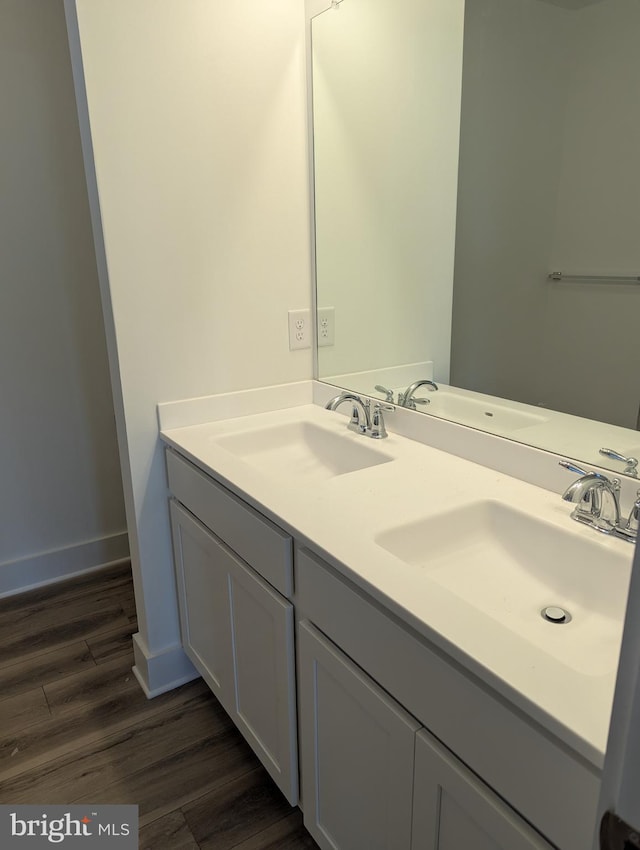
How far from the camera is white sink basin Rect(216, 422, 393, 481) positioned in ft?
5.53

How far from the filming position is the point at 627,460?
118 cm

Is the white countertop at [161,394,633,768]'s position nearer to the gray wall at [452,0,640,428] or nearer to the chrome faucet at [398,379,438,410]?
the chrome faucet at [398,379,438,410]

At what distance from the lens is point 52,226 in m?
2.30

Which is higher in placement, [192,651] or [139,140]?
[139,140]

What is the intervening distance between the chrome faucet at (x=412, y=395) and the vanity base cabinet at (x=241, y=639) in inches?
26.1

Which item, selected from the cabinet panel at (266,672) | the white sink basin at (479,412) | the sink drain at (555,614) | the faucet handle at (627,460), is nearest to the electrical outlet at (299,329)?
the white sink basin at (479,412)

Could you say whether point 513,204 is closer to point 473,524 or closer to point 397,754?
point 473,524

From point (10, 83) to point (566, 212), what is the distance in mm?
2004

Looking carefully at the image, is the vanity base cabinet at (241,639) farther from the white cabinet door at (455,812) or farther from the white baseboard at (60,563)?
the white baseboard at (60,563)

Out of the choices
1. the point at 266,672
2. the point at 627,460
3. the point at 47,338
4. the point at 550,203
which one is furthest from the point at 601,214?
the point at 47,338

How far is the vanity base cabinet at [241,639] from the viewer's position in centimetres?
132

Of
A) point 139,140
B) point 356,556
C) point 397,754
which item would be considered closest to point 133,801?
point 397,754

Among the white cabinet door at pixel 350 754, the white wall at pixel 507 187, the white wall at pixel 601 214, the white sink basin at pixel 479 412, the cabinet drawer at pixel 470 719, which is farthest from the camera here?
the white sink basin at pixel 479 412

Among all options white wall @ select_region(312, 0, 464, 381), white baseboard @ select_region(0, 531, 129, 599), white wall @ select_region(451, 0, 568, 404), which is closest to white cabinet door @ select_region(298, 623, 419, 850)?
white wall @ select_region(451, 0, 568, 404)
